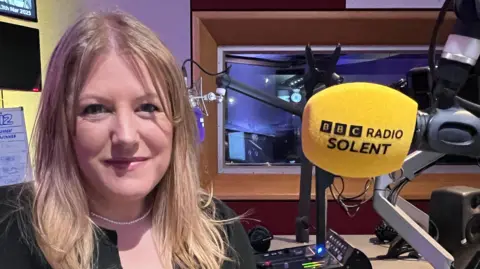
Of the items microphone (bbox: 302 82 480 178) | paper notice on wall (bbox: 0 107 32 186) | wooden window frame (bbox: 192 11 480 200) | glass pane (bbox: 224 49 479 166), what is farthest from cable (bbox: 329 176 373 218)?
microphone (bbox: 302 82 480 178)

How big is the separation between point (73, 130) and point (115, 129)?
7 centimetres

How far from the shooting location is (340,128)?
71cm

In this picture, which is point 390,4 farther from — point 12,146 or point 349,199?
point 12,146

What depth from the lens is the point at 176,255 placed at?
2.87 ft

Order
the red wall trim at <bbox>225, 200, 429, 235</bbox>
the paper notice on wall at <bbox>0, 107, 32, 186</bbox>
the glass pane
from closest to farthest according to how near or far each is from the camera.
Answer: the paper notice on wall at <bbox>0, 107, 32, 186</bbox>
the red wall trim at <bbox>225, 200, 429, 235</bbox>
the glass pane

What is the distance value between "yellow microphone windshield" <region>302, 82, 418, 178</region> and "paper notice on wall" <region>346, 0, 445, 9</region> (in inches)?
52.7

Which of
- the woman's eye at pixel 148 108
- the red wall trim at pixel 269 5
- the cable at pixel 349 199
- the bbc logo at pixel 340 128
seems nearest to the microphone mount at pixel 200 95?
the red wall trim at pixel 269 5

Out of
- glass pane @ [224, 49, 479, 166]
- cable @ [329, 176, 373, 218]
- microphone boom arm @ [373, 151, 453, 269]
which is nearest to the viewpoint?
microphone boom arm @ [373, 151, 453, 269]

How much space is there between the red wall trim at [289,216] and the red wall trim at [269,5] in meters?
0.77

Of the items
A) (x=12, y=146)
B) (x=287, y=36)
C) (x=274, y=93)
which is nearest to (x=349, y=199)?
(x=274, y=93)

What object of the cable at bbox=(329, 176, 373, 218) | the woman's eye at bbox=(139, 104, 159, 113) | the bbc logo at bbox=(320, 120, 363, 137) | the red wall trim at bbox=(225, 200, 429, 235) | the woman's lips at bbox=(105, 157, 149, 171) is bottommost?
the red wall trim at bbox=(225, 200, 429, 235)

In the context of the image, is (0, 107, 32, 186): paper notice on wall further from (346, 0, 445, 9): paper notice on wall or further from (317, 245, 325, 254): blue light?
(346, 0, 445, 9): paper notice on wall

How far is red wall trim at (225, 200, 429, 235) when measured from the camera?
6.75 ft

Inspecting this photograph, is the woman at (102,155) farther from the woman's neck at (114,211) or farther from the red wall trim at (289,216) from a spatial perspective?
A: the red wall trim at (289,216)
